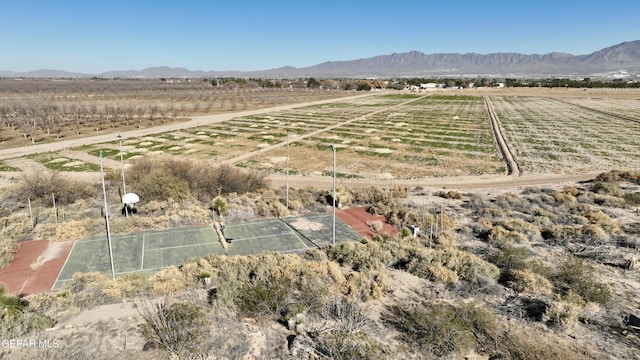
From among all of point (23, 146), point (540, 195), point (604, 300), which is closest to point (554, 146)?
point (540, 195)

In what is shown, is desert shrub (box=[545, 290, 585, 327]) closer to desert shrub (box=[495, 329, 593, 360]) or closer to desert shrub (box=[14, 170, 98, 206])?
desert shrub (box=[495, 329, 593, 360])

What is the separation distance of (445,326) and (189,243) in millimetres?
13643

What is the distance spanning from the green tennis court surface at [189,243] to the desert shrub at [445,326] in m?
7.69

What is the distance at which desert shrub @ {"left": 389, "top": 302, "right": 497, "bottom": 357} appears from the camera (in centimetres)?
1218

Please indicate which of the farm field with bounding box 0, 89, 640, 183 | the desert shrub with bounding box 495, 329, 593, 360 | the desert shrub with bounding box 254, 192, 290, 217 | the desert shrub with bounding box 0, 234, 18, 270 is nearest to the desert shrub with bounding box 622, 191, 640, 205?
the farm field with bounding box 0, 89, 640, 183

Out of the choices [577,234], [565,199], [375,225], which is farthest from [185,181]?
[565,199]

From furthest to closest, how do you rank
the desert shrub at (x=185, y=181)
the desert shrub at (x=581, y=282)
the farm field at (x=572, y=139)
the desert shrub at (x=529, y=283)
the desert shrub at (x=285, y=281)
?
the farm field at (x=572, y=139), the desert shrub at (x=185, y=181), the desert shrub at (x=529, y=283), the desert shrub at (x=581, y=282), the desert shrub at (x=285, y=281)

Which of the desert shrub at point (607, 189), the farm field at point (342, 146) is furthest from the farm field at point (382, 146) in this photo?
the desert shrub at point (607, 189)

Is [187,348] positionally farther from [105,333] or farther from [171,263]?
[171,263]

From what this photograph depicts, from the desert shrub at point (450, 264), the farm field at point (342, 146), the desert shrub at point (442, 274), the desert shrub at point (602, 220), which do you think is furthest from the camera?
the farm field at point (342, 146)

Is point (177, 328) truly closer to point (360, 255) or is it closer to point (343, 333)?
point (343, 333)

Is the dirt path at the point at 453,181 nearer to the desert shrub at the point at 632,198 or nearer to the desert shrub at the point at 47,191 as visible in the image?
the desert shrub at the point at 632,198

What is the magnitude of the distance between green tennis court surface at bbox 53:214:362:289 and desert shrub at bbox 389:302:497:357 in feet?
25.2

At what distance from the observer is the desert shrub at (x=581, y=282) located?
48.8ft
